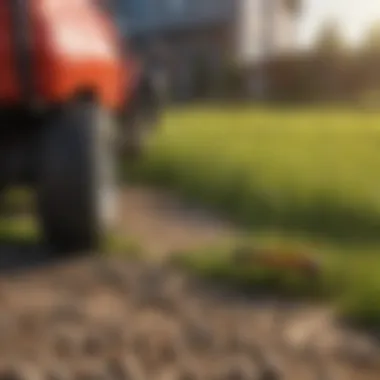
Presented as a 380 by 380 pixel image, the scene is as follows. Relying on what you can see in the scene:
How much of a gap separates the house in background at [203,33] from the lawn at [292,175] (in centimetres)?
27

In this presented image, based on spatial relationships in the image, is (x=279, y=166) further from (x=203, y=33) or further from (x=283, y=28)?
(x=203, y=33)

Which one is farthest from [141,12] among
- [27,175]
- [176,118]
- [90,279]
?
[90,279]

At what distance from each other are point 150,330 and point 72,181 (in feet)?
2.41

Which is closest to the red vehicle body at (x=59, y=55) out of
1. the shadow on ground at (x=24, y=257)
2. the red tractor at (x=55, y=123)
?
the red tractor at (x=55, y=123)

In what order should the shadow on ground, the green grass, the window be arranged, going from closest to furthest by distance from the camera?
the shadow on ground
the green grass
the window

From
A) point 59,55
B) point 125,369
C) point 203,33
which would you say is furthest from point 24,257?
point 203,33

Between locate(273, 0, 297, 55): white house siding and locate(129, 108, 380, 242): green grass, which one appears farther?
locate(129, 108, 380, 242): green grass

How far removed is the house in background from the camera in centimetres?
296

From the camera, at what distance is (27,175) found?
2.91 metres

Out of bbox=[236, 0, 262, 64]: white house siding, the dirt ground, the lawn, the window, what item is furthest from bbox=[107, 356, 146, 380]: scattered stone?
the window

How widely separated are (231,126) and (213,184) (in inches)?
52.6

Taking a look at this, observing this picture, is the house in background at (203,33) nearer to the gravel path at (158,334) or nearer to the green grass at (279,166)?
the green grass at (279,166)

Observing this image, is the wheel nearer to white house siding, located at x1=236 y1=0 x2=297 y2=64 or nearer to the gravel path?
the gravel path

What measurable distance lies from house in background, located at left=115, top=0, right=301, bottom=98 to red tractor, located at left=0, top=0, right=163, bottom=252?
463 millimetres
